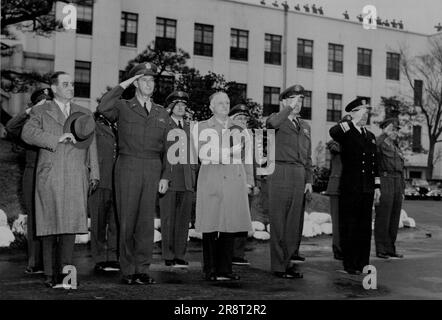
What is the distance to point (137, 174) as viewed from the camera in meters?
5.76

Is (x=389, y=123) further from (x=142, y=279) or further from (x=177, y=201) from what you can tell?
(x=142, y=279)

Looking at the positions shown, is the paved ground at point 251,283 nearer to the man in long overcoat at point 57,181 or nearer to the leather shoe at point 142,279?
the leather shoe at point 142,279

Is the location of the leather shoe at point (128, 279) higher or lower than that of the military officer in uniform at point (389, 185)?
lower

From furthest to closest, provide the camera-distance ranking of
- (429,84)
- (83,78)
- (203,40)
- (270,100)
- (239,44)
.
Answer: (270,100), (429,84), (239,44), (203,40), (83,78)

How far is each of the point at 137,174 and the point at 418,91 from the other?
3516 cm

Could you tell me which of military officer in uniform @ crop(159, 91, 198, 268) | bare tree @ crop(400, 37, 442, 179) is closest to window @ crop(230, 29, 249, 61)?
bare tree @ crop(400, 37, 442, 179)

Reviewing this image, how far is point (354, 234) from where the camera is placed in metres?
6.83

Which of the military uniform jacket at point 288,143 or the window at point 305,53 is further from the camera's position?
the window at point 305,53

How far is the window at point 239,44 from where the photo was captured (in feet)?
118

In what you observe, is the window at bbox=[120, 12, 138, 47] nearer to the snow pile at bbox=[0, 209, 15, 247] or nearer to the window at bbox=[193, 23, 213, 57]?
the window at bbox=[193, 23, 213, 57]

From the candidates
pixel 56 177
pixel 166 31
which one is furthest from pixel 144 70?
pixel 166 31

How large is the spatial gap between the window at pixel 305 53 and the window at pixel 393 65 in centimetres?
593

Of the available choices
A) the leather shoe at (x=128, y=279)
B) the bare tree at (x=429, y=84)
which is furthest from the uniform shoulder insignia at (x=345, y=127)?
the bare tree at (x=429, y=84)
